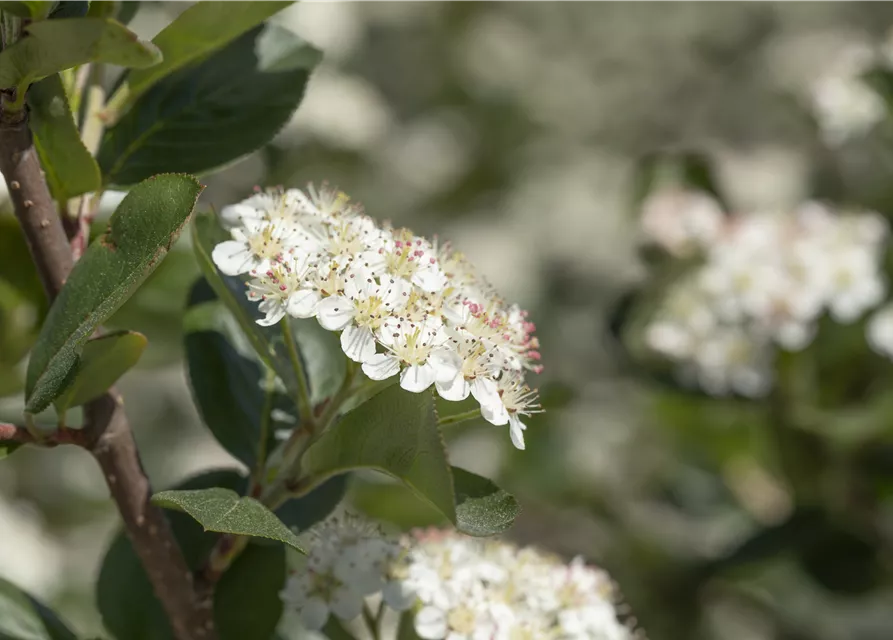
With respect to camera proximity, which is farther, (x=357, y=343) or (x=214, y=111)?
(x=214, y=111)

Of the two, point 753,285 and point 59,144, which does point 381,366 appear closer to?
point 59,144

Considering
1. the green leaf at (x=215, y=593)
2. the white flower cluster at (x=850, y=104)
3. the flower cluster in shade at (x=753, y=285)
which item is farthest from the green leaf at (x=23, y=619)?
the white flower cluster at (x=850, y=104)

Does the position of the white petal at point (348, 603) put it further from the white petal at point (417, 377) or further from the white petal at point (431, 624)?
the white petal at point (417, 377)

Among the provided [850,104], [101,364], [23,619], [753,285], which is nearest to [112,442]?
[101,364]

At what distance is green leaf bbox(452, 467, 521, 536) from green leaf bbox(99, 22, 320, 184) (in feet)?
0.95

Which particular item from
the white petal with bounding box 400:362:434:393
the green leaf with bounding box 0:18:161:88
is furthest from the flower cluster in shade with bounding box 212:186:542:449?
the green leaf with bounding box 0:18:161:88

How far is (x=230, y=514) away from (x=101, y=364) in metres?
0.12

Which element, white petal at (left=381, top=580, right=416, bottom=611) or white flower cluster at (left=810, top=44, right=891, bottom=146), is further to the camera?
white flower cluster at (left=810, top=44, right=891, bottom=146)

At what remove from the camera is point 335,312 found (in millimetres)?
598

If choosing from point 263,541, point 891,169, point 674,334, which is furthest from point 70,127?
point 891,169

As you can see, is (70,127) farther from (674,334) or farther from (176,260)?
(674,334)

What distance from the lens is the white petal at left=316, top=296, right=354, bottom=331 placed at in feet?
1.96

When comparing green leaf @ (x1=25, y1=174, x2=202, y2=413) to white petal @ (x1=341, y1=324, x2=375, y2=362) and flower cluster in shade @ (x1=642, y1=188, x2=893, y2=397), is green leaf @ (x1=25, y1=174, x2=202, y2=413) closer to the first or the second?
white petal @ (x1=341, y1=324, x2=375, y2=362)

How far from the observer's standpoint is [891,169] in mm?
1553
